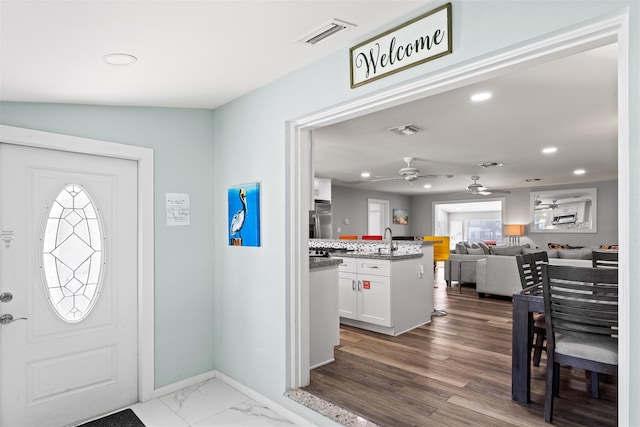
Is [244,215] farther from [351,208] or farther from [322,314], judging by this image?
[351,208]

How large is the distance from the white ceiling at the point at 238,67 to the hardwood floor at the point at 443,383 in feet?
7.64

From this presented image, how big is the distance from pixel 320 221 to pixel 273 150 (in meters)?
5.69

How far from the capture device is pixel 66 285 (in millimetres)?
2686

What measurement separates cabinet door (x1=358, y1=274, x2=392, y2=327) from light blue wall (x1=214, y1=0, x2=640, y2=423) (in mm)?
1834

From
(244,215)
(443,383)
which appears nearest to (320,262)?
(244,215)

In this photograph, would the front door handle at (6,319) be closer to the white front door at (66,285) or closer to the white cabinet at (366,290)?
the white front door at (66,285)

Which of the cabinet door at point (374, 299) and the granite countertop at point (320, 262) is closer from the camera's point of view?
the granite countertop at point (320, 262)

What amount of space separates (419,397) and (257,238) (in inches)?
65.9

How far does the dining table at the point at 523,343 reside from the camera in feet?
8.62

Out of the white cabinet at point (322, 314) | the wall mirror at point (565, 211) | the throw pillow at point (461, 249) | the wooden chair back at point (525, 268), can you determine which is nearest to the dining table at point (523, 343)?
the wooden chair back at point (525, 268)

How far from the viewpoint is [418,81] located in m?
2.00

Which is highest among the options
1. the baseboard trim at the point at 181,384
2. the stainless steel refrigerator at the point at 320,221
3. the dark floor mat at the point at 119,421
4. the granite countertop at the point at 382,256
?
the stainless steel refrigerator at the point at 320,221

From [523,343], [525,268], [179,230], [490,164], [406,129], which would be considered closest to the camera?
[523,343]

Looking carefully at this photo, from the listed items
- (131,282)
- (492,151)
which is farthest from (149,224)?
(492,151)
